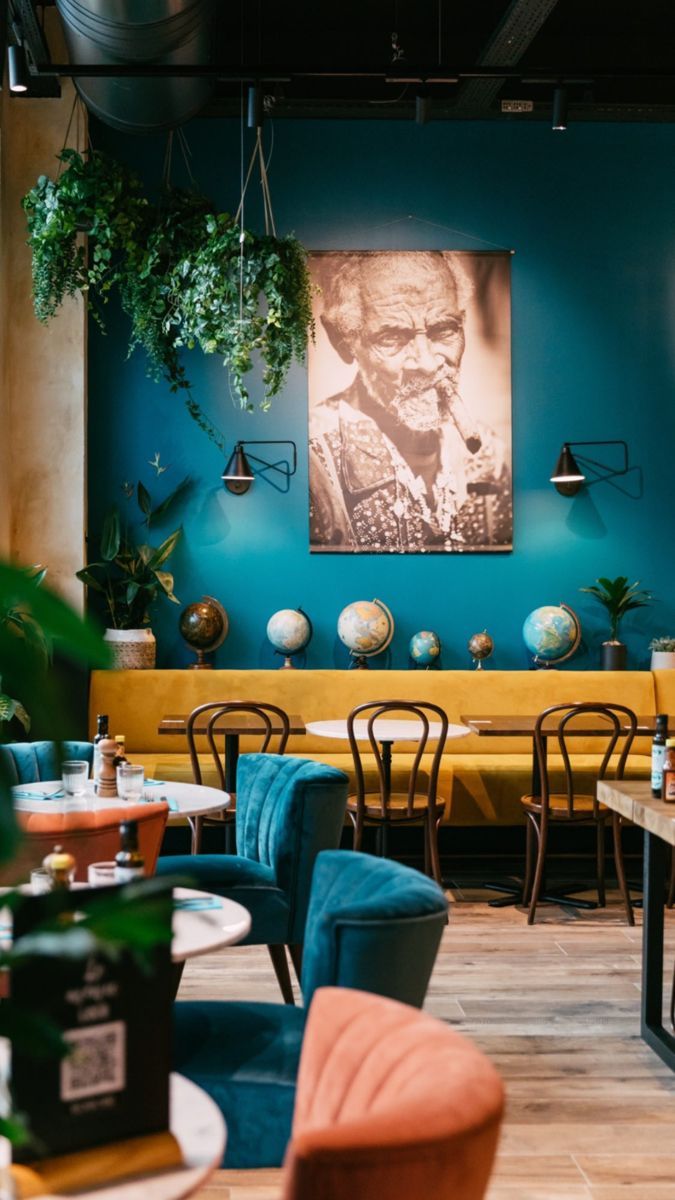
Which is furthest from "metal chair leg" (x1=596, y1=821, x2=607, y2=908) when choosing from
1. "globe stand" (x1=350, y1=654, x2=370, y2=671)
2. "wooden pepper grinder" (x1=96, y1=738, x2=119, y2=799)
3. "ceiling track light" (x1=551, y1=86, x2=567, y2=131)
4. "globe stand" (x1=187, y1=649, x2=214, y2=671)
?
"ceiling track light" (x1=551, y1=86, x2=567, y2=131)

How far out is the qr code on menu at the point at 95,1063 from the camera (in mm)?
1234

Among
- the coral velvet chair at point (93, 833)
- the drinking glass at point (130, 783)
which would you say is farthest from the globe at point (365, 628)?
the coral velvet chair at point (93, 833)

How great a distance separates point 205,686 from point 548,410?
2533 mm

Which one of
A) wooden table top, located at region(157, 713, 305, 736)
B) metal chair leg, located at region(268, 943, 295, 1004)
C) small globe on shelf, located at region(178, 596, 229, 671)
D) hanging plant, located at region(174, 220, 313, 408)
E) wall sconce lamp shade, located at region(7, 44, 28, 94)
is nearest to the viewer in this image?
metal chair leg, located at region(268, 943, 295, 1004)

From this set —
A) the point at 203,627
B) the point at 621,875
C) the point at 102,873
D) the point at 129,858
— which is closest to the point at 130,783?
the point at 102,873

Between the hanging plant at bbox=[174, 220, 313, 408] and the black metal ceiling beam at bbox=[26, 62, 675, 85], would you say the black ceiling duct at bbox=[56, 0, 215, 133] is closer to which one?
the black metal ceiling beam at bbox=[26, 62, 675, 85]

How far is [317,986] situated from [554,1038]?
194cm

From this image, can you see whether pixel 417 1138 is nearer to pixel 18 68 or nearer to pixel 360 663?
pixel 18 68

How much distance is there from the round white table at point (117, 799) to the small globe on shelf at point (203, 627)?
2844 mm

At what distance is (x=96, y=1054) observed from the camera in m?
1.25

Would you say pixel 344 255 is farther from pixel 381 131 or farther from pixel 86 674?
pixel 86 674

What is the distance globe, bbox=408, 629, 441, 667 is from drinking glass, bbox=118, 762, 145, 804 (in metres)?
3.59

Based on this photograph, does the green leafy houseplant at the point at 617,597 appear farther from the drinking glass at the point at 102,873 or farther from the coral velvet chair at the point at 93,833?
the drinking glass at the point at 102,873

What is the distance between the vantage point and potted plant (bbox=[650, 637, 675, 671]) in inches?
280
